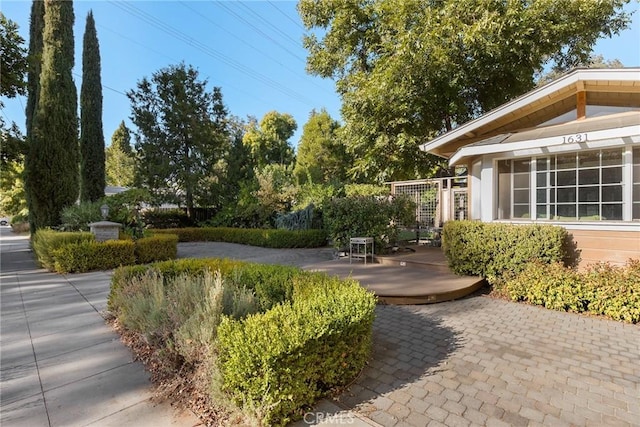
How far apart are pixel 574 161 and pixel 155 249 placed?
35.2 ft

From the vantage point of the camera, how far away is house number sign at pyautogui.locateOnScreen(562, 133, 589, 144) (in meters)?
4.90

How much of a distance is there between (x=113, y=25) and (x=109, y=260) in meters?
11.2

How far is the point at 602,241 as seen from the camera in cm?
530

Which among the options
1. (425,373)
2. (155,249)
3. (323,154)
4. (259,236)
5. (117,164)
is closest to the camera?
(425,373)

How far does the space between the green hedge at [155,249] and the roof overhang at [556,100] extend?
28.2ft

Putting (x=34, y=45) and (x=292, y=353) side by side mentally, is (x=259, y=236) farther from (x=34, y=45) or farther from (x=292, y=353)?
(x=34, y=45)

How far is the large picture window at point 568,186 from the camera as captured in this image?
17.6 feet

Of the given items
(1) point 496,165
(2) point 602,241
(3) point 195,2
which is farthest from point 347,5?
(2) point 602,241

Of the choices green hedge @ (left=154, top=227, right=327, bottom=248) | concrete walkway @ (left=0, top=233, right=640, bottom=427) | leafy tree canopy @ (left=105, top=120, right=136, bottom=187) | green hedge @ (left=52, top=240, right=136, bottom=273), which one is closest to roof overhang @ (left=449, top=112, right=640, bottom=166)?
concrete walkway @ (left=0, top=233, right=640, bottom=427)

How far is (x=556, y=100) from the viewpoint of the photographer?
6.33 metres

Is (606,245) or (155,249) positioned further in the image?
(155,249)

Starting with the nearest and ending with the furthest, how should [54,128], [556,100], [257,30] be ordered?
[556,100] < [54,128] < [257,30]

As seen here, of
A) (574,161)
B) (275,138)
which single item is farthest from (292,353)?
(275,138)

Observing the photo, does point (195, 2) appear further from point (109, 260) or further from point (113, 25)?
point (109, 260)
